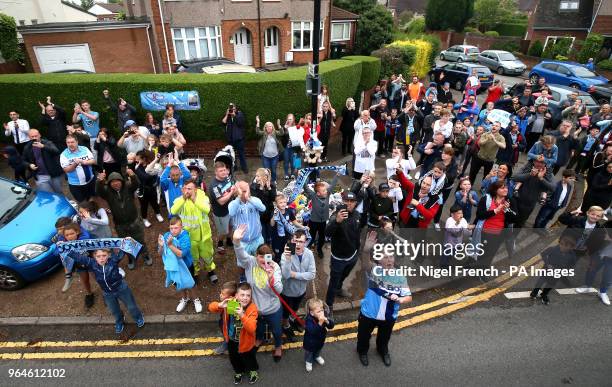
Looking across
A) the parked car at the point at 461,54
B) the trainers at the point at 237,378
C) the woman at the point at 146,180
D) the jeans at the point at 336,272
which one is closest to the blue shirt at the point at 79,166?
the woman at the point at 146,180

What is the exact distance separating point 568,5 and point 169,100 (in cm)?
3671

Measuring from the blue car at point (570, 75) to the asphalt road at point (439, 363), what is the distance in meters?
17.9

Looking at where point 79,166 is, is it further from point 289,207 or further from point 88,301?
point 289,207

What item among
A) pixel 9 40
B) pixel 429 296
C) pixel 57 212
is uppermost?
pixel 9 40

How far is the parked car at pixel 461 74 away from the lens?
20.0 m

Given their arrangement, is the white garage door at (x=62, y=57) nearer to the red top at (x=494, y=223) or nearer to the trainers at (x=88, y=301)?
the trainers at (x=88, y=301)

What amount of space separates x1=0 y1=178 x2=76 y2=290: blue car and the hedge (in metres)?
4.43

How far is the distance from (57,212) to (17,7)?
1256 inches

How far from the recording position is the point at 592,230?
19.9 feet

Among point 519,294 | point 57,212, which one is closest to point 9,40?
point 57,212

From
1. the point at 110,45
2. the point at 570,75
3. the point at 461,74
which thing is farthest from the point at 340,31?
the point at 110,45

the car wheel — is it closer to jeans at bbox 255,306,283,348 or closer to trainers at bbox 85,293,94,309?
trainers at bbox 85,293,94,309

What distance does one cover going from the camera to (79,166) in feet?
24.0

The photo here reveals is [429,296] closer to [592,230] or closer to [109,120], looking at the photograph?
[592,230]
